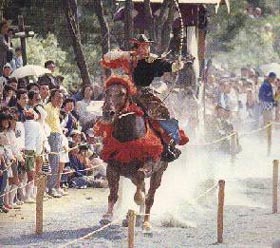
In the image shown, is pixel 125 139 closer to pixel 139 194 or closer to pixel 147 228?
pixel 139 194

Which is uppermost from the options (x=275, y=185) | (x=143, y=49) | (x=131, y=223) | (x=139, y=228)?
(x=143, y=49)

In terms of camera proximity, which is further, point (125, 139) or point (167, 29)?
point (167, 29)

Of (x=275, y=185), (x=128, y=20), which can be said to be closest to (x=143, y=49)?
(x=275, y=185)

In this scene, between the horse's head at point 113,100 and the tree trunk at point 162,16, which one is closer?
the horse's head at point 113,100

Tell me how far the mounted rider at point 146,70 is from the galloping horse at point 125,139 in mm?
154

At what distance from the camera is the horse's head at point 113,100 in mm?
10516

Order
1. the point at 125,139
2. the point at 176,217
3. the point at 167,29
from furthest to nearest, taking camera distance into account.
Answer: the point at 167,29, the point at 176,217, the point at 125,139

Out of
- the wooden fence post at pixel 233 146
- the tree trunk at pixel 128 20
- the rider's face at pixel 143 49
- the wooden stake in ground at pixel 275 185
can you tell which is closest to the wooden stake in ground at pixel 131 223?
the rider's face at pixel 143 49

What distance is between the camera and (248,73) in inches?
1188

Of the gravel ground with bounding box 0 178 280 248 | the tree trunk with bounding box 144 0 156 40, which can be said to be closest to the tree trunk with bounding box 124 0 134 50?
the tree trunk with bounding box 144 0 156 40

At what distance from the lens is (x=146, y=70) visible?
11.1 metres

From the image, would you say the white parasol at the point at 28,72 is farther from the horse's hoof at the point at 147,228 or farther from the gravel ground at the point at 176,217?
the horse's hoof at the point at 147,228

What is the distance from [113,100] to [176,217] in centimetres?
187

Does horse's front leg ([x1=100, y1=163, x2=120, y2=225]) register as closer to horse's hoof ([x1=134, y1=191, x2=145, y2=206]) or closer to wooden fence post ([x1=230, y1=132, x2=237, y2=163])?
horse's hoof ([x1=134, y1=191, x2=145, y2=206])
